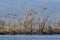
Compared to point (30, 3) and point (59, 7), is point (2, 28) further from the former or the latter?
point (59, 7)

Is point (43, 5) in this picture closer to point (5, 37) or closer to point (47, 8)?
point (47, 8)

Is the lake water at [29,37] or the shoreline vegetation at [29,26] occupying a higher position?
the shoreline vegetation at [29,26]

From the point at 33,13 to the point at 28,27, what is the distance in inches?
9.4

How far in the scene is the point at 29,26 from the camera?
3381 millimetres

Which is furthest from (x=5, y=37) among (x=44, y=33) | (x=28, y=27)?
(x=44, y=33)

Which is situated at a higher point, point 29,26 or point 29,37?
point 29,26

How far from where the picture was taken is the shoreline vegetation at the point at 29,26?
3.36 metres

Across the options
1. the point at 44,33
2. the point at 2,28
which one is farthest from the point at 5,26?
the point at 44,33

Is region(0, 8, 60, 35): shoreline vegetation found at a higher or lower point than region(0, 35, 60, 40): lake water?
higher


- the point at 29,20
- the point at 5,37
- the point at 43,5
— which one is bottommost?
the point at 5,37

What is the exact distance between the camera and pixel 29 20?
11.1ft

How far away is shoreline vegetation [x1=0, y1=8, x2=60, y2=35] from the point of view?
3359 millimetres

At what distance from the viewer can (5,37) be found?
131 inches

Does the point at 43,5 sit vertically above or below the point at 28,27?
above
